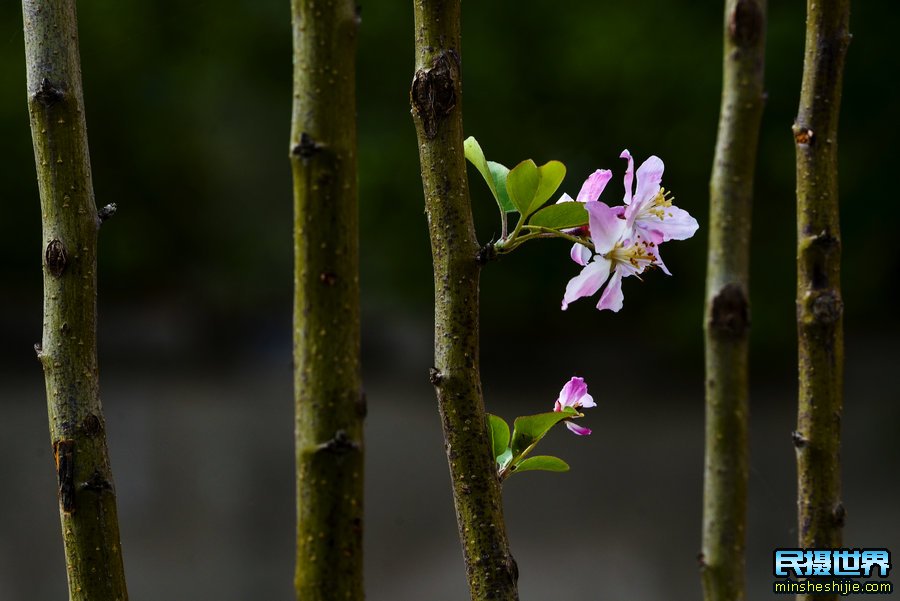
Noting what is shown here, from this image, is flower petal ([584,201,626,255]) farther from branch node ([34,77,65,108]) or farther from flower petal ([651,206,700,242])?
branch node ([34,77,65,108])

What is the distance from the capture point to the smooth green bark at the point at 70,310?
242mm

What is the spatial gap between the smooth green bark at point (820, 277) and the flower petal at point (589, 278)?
0.06 metres

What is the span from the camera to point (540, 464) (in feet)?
0.88

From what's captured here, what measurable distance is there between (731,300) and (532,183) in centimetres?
10

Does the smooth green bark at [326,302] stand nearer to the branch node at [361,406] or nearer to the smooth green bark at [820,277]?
the branch node at [361,406]

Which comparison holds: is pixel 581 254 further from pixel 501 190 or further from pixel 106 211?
pixel 106 211

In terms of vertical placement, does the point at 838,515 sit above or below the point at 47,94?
below

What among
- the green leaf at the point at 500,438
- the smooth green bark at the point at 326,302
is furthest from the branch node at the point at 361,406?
the green leaf at the point at 500,438

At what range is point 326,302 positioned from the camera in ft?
0.54

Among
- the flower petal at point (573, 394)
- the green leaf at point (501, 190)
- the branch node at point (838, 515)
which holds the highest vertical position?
the green leaf at point (501, 190)

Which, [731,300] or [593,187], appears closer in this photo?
[731,300]

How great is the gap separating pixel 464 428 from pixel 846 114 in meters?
1.26

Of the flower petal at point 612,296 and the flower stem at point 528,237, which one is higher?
the flower stem at point 528,237

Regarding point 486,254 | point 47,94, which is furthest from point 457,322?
point 47,94
